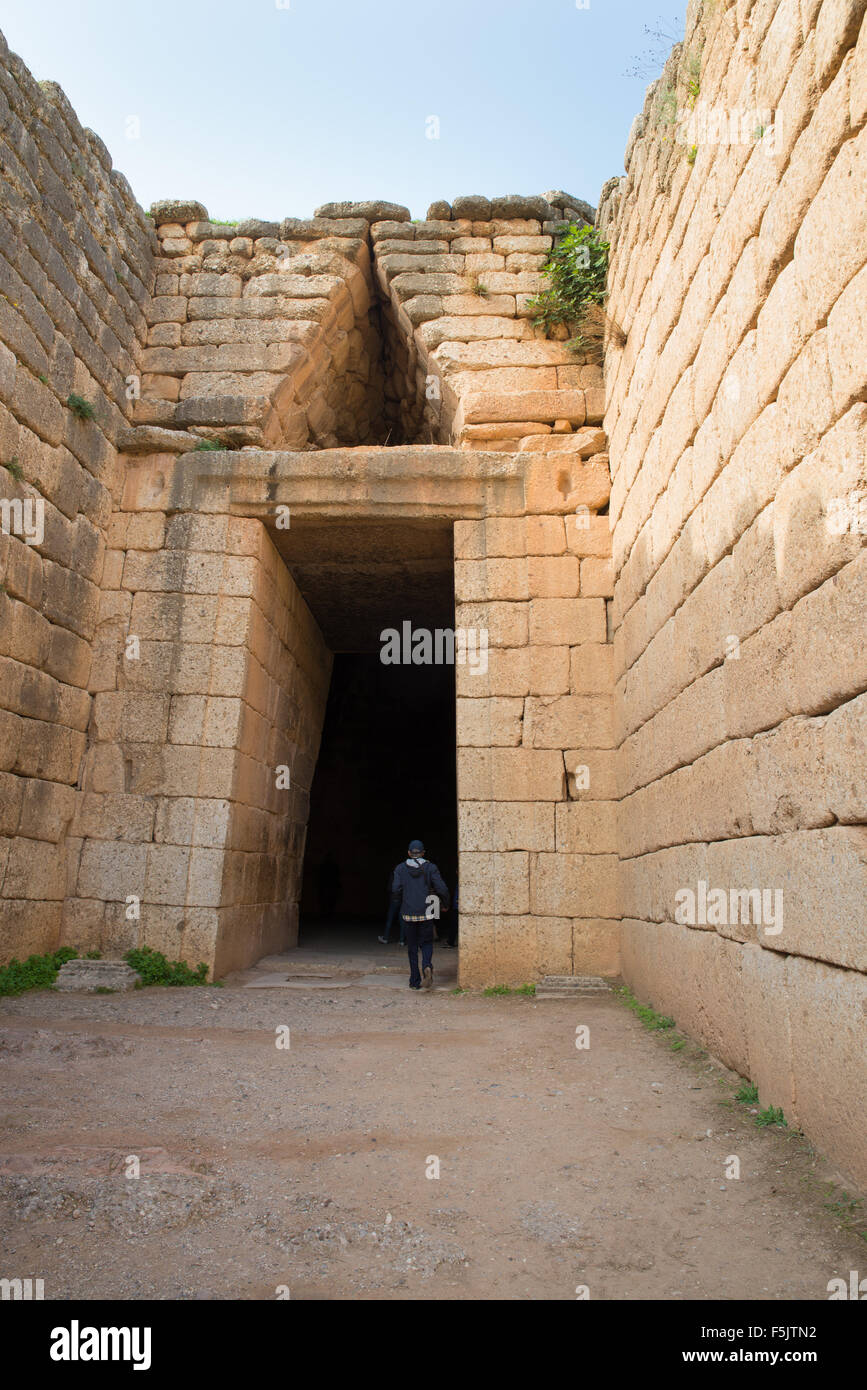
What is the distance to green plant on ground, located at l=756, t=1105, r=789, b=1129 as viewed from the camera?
3471 mm

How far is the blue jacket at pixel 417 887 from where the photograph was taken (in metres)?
7.50

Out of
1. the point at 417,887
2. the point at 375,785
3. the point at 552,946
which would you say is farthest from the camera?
the point at 375,785

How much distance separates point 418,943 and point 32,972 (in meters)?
3.14

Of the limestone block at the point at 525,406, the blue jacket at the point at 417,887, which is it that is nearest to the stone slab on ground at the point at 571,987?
the blue jacket at the point at 417,887

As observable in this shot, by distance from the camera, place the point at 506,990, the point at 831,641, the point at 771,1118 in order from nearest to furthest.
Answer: the point at 831,641
the point at 771,1118
the point at 506,990

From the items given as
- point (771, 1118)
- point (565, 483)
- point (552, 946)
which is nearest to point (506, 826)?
point (552, 946)

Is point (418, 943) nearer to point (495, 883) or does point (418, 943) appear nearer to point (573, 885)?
point (495, 883)

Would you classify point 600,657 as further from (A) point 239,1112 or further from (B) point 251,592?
(A) point 239,1112

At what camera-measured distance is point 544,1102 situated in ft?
13.5

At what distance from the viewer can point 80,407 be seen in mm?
7293

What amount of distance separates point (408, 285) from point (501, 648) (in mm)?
4060

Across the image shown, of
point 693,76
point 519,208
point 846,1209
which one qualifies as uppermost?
point 519,208

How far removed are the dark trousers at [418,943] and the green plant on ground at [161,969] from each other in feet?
5.72

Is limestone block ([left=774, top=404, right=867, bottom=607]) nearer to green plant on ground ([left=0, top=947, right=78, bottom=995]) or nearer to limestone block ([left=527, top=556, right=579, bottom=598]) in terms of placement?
limestone block ([left=527, top=556, right=579, bottom=598])
